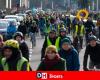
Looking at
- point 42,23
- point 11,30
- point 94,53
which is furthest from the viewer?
point 42,23

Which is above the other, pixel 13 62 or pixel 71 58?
pixel 13 62

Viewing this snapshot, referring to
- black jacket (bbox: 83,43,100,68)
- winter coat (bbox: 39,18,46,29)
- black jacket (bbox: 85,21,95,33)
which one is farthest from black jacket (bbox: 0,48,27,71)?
winter coat (bbox: 39,18,46,29)

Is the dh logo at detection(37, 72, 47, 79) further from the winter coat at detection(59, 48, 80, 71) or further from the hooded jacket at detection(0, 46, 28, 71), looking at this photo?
the winter coat at detection(59, 48, 80, 71)

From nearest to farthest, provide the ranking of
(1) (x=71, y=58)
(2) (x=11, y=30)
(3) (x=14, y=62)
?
1. (3) (x=14, y=62)
2. (1) (x=71, y=58)
3. (2) (x=11, y=30)

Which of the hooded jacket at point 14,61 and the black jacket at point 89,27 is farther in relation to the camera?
the black jacket at point 89,27

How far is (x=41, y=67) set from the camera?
9.02 m

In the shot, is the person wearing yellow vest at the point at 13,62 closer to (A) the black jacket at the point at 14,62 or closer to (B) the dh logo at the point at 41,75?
(A) the black jacket at the point at 14,62

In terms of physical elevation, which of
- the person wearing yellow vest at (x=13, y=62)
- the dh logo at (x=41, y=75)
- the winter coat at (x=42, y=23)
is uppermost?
the person wearing yellow vest at (x=13, y=62)

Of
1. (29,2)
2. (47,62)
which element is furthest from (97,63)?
(29,2)

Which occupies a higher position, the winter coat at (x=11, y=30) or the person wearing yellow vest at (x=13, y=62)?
the person wearing yellow vest at (x=13, y=62)

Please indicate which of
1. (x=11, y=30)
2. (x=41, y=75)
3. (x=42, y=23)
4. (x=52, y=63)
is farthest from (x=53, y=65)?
(x=42, y=23)

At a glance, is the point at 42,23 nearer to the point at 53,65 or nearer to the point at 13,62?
the point at 53,65

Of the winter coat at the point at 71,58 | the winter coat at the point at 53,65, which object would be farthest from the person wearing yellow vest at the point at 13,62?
the winter coat at the point at 71,58

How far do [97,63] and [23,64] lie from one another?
3.44 meters
